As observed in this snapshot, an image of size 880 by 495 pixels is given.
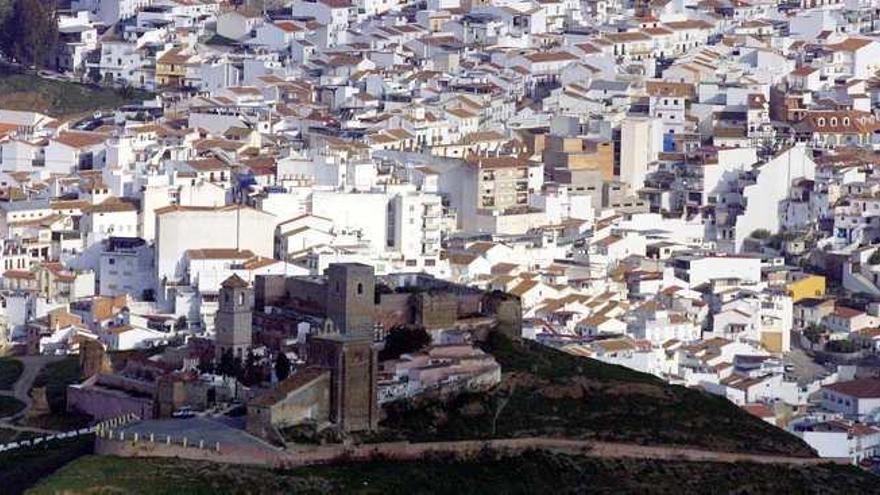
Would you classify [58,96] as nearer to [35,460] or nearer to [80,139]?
[80,139]

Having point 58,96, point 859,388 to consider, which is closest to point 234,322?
point 859,388

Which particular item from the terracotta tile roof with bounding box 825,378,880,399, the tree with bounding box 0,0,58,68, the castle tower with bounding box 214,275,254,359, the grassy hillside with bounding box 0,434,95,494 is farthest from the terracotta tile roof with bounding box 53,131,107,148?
the grassy hillside with bounding box 0,434,95,494

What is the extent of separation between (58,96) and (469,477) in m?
35.4

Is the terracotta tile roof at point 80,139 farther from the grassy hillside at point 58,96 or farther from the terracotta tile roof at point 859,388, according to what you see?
the terracotta tile roof at point 859,388

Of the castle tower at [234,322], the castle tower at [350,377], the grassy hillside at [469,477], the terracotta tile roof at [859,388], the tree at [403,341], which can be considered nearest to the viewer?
the grassy hillside at [469,477]

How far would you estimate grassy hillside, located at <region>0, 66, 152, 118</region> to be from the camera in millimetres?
76500

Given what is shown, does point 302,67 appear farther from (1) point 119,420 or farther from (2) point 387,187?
(1) point 119,420

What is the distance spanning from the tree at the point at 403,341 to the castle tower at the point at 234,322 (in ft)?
5.78

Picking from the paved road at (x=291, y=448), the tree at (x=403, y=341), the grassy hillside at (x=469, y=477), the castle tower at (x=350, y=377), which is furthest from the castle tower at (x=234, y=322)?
the grassy hillside at (x=469, y=477)

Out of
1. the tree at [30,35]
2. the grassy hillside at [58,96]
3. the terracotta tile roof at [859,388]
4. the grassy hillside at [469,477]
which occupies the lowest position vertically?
the grassy hillside at [469,477]

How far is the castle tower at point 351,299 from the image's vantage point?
47719mm

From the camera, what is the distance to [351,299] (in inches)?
1881

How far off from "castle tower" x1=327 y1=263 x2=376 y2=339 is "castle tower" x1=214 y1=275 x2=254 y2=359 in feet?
3.96

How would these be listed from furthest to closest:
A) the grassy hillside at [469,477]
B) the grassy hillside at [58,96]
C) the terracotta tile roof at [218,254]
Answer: the grassy hillside at [58,96] < the terracotta tile roof at [218,254] < the grassy hillside at [469,477]
